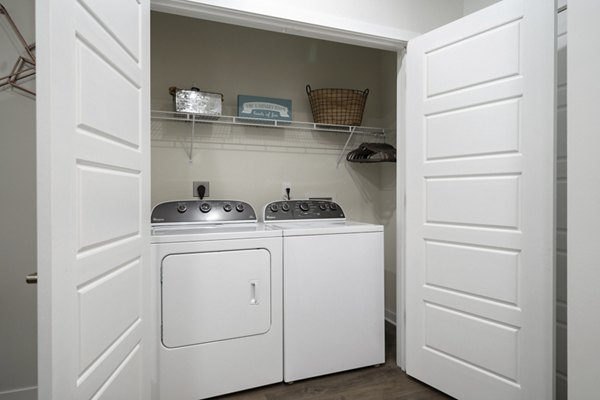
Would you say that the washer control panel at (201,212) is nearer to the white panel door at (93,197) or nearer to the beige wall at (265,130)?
the beige wall at (265,130)

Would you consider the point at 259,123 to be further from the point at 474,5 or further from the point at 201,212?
the point at 474,5

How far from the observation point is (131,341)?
1.33 m

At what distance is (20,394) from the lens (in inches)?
68.5

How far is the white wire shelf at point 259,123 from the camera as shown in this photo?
7.74 ft

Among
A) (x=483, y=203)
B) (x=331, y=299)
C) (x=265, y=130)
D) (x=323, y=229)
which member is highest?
(x=265, y=130)

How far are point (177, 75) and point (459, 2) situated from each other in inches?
77.9

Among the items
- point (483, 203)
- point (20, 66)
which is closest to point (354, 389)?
point (483, 203)

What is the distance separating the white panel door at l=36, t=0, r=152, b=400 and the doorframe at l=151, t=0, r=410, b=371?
32 centimetres

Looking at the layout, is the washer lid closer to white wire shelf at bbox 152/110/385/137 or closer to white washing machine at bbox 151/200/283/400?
white washing machine at bbox 151/200/283/400

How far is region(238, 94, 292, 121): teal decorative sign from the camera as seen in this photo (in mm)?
2484

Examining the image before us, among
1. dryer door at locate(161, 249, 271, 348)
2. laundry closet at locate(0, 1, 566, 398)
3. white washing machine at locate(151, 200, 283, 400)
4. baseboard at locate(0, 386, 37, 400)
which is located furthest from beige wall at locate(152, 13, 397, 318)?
baseboard at locate(0, 386, 37, 400)

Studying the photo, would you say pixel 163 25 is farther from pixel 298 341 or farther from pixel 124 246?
pixel 298 341

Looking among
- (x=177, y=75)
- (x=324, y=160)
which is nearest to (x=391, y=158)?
(x=324, y=160)

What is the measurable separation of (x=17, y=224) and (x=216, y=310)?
3.54 feet
